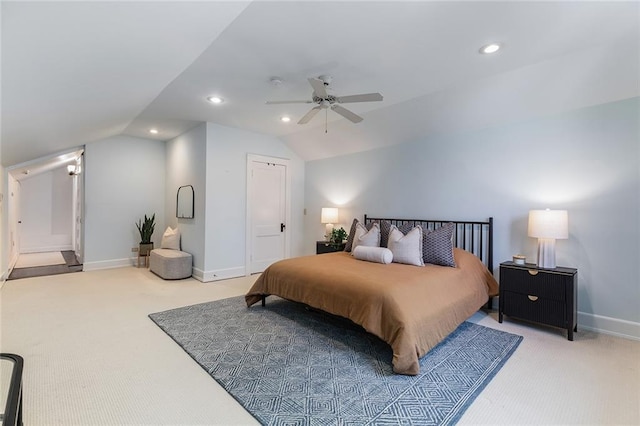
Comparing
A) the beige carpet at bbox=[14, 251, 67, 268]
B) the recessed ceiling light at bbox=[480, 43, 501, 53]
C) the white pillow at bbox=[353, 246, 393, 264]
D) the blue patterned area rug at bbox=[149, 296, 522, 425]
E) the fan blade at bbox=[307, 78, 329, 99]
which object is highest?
the recessed ceiling light at bbox=[480, 43, 501, 53]

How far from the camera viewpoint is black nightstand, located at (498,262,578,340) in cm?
284

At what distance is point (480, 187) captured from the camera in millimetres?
3914

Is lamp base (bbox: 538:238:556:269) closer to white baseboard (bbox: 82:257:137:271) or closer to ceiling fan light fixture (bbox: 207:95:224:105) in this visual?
ceiling fan light fixture (bbox: 207:95:224:105)

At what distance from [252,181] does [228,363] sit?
12.1 ft

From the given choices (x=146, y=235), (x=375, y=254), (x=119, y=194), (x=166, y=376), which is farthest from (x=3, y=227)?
(x=375, y=254)

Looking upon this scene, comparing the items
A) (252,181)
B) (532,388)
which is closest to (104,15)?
(532,388)

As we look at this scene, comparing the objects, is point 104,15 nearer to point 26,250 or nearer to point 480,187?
point 480,187

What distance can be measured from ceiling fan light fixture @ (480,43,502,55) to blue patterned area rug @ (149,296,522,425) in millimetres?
2622

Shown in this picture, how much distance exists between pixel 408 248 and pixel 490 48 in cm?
209

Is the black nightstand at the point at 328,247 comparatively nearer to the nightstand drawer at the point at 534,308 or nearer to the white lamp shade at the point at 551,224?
Answer: the nightstand drawer at the point at 534,308

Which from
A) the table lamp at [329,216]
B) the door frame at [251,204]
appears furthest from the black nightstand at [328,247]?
the door frame at [251,204]

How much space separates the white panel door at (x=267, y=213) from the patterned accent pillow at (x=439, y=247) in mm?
3208

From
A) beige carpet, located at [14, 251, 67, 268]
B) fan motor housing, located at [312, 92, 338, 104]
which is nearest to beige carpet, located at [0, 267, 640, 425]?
fan motor housing, located at [312, 92, 338, 104]

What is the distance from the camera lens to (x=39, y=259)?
696cm
